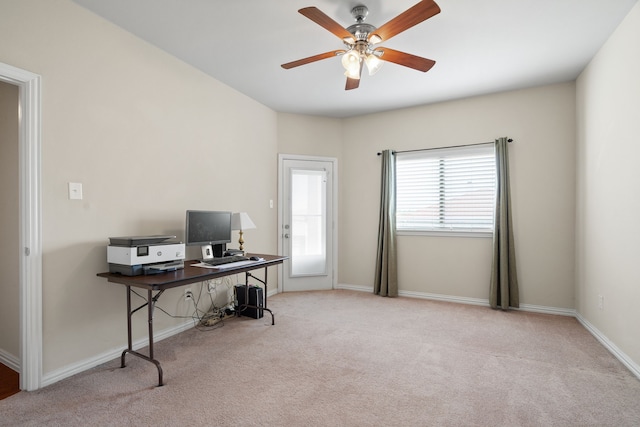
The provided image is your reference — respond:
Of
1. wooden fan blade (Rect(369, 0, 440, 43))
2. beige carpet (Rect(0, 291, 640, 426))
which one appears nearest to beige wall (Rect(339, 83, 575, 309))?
beige carpet (Rect(0, 291, 640, 426))

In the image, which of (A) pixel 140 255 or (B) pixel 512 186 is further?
(B) pixel 512 186

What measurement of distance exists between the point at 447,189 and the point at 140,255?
374 centimetres

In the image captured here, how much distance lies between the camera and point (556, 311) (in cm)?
390

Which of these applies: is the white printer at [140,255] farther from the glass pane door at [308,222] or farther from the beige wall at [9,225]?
the glass pane door at [308,222]

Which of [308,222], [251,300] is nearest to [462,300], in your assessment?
[308,222]

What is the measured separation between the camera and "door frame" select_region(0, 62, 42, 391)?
217 cm

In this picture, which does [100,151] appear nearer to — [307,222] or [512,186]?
[307,222]

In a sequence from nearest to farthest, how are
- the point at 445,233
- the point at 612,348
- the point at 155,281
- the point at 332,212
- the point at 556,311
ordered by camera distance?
the point at 155,281 < the point at 612,348 < the point at 556,311 < the point at 445,233 < the point at 332,212

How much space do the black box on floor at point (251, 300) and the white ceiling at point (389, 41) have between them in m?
2.37

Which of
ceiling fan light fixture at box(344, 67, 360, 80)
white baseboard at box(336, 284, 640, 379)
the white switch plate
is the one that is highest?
ceiling fan light fixture at box(344, 67, 360, 80)

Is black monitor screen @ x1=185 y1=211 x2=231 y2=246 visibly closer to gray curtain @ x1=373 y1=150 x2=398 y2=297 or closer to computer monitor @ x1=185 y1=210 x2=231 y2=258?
computer monitor @ x1=185 y1=210 x2=231 y2=258

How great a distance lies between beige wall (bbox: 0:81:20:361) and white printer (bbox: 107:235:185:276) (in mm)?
711

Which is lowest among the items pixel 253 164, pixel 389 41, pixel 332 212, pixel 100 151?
pixel 332 212

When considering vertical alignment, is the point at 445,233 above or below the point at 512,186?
below
